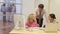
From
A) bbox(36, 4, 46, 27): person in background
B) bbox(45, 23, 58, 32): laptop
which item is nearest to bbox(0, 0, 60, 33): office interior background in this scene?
bbox(36, 4, 46, 27): person in background

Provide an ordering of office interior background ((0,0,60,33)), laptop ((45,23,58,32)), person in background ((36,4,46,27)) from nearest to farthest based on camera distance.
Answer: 1. laptop ((45,23,58,32))
2. person in background ((36,4,46,27))
3. office interior background ((0,0,60,33))

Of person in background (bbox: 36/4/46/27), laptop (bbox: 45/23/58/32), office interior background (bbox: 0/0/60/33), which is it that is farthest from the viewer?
office interior background (bbox: 0/0/60/33)

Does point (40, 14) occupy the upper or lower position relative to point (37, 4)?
lower

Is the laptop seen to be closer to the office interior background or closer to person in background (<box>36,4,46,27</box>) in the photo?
person in background (<box>36,4,46,27</box>)

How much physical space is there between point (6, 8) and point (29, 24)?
5.65 m

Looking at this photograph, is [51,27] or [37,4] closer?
[51,27]

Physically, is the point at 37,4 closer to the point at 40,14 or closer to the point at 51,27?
the point at 40,14

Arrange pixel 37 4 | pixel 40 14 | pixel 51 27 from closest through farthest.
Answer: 1. pixel 51 27
2. pixel 40 14
3. pixel 37 4

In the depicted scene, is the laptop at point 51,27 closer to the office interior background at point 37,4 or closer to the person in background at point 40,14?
the person in background at point 40,14

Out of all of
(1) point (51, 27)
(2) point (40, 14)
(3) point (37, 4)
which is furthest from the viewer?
(3) point (37, 4)

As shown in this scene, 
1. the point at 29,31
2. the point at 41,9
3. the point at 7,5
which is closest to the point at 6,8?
the point at 7,5

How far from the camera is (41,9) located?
473cm

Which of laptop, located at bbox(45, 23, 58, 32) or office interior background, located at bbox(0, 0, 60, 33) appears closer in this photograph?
laptop, located at bbox(45, 23, 58, 32)

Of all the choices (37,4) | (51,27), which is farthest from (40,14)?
(51,27)
